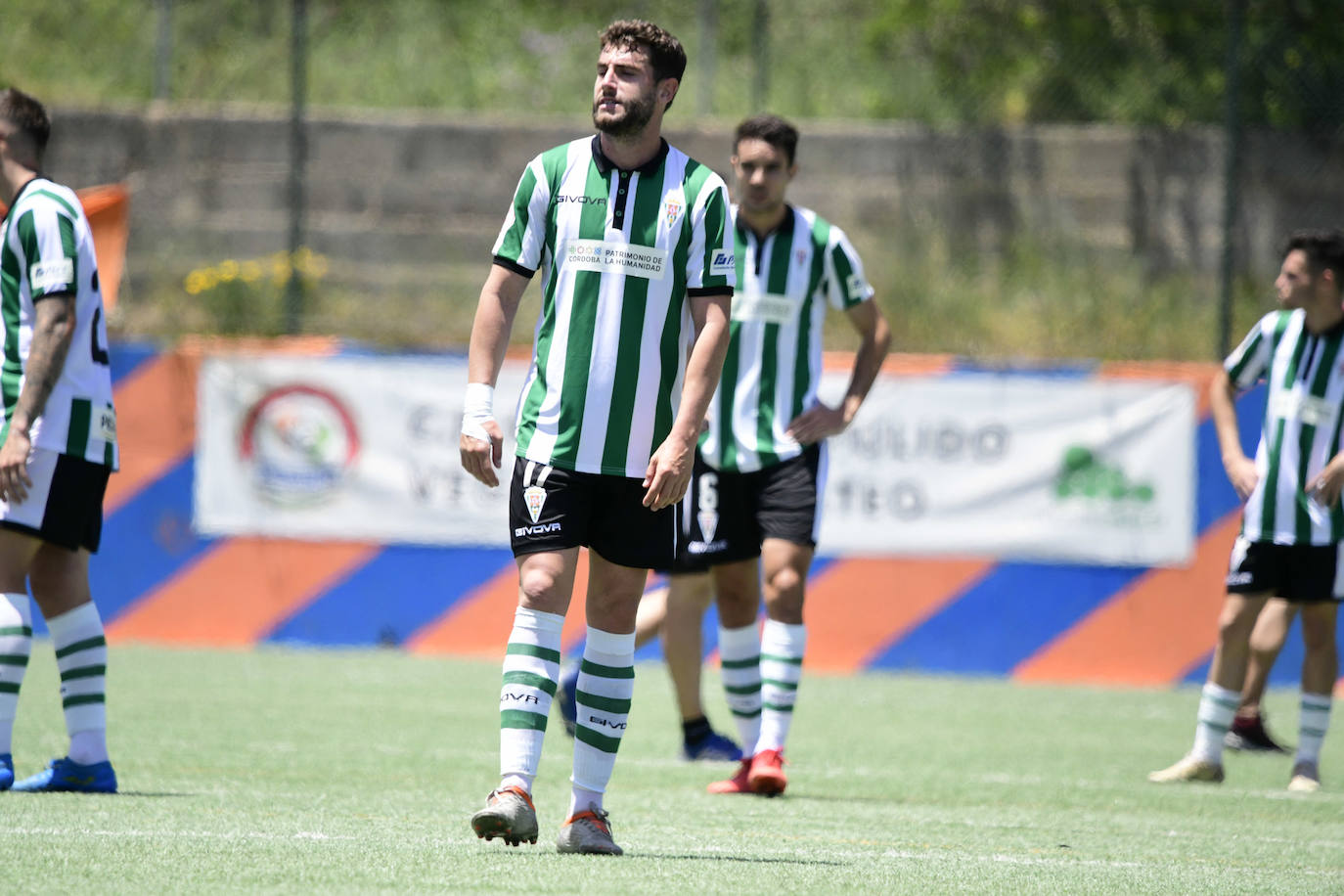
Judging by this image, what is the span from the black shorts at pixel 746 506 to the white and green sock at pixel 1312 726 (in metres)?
2.35

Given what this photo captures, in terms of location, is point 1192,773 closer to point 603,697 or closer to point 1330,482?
point 1330,482

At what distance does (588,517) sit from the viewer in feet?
15.4

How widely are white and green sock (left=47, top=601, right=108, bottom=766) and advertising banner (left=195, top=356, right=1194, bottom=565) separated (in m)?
5.62

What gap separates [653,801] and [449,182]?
9450 millimetres

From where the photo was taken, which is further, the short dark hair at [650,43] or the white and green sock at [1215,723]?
the white and green sock at [1215,723]

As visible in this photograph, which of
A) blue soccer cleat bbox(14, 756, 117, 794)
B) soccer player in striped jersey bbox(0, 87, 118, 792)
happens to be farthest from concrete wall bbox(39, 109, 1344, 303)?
blue soccer cleat bbox(14, 756, 117, 794)

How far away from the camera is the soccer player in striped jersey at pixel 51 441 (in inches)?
216

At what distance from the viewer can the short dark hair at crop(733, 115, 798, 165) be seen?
672 centimetres

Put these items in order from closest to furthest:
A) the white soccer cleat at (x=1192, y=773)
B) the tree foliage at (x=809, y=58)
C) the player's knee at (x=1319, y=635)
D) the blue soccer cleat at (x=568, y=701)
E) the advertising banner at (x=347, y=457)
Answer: the white soccer cleat at (x=1192, y=773), the player's knee at (x=1319, y=635), the blue soccer cleat at (x=568, y=701), the advertising banner at (x=347, y=457), the tree foliage at (x=809, y=58)

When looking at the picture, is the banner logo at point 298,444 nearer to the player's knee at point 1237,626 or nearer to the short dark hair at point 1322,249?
the player's knee at point 1237,626

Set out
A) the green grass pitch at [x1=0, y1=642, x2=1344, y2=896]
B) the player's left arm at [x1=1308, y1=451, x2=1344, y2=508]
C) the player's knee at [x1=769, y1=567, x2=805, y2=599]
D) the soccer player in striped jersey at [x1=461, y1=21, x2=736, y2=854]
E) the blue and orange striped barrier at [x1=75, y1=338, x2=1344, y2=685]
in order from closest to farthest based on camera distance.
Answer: the green grass pitch at [x1=0, y1=642, x2=1344, y2=896] < the soccer player in striped jersey at [x1=461, y1=21, x2=736, y2=854] < the player's knee at [x1=769, y1=567, x2=805, y2=599] < the player's left arm at [x1=1308, y1=451, x2=1344, y2=508] < the blue and orange striped barrier at [x1=75, y1=338, x2=1344, y2=685]

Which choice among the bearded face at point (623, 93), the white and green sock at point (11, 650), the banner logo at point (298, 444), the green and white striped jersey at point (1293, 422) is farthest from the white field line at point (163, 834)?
the banner logo at point (298, 444)

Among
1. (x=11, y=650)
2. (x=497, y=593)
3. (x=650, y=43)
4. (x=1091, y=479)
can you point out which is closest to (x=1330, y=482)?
(x=650, y=43)

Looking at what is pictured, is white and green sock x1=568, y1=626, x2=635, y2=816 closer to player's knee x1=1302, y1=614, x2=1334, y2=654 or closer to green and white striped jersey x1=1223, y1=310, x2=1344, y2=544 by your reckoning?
green and white striped jersey x1=1223, y1=310, x2=1344, y2=544
